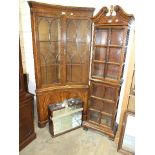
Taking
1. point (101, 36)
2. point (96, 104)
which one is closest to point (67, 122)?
point (96, 104)

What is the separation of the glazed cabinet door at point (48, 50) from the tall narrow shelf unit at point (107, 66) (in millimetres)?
554

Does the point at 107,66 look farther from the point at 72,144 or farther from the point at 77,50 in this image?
the point at 72,144

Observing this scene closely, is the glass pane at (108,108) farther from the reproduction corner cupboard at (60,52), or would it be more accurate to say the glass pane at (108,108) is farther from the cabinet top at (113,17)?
the cabinet top at (113,17)

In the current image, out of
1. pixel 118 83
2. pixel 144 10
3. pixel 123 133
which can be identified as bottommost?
pixel 123 133

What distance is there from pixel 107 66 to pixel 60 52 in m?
0.76

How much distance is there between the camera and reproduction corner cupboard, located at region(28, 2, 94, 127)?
2.10m

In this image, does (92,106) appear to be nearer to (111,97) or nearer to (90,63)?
(111,97)

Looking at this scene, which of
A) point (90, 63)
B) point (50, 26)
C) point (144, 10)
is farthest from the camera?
point (90, 63)

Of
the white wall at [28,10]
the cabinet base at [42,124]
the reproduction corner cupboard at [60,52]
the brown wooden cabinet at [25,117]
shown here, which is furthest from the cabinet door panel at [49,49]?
the cabinet base at [42,124]

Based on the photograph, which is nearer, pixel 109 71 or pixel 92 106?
pixel 109 71

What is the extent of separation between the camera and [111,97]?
225 cm

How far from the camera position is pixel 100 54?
224cm
